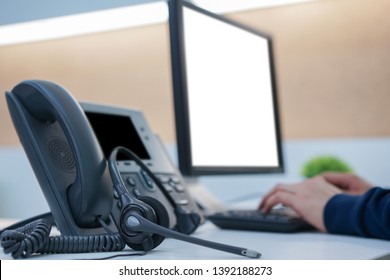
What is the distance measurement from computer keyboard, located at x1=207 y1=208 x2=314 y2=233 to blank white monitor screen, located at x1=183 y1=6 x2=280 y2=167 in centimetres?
11

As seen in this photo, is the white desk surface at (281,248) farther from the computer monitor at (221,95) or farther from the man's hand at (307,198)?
the computer monitor at (221,95)

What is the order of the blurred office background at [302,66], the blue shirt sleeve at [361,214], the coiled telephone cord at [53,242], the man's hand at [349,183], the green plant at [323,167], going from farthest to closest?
the blurred office background at [302,66] < the green plant at [323,167] < the man's hand at [349,183] < the blue shirt sleeve at [361,214] < the coiled telephone cord at [53,242]

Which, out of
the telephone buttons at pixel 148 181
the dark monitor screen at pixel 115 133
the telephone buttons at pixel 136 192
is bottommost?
the telephone buttons at pixel 136 192

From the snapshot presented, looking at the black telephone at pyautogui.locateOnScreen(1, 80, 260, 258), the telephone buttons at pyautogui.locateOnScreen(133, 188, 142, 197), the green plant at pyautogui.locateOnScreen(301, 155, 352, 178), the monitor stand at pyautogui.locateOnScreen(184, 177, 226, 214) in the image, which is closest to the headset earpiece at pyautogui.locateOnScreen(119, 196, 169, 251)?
the black telephone at pyautogui.locateOnScreen(1, 80, 260, 258)

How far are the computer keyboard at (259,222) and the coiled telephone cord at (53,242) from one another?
0.27 metres

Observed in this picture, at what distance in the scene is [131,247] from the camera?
0.50 metres

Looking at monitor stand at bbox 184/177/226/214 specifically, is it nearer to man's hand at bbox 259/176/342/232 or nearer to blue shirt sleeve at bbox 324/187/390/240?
man's hand at bbox 259/176/342/232

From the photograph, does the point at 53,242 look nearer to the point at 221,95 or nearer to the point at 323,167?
the point at 221,95

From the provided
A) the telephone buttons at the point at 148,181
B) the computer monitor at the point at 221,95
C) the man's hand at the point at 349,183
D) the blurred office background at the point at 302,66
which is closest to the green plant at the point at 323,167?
the blurred office background at the point at 302,66

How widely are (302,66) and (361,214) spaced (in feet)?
6.50

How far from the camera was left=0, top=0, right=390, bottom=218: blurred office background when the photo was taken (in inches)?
93.8

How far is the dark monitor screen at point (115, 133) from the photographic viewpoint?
0.76 m
